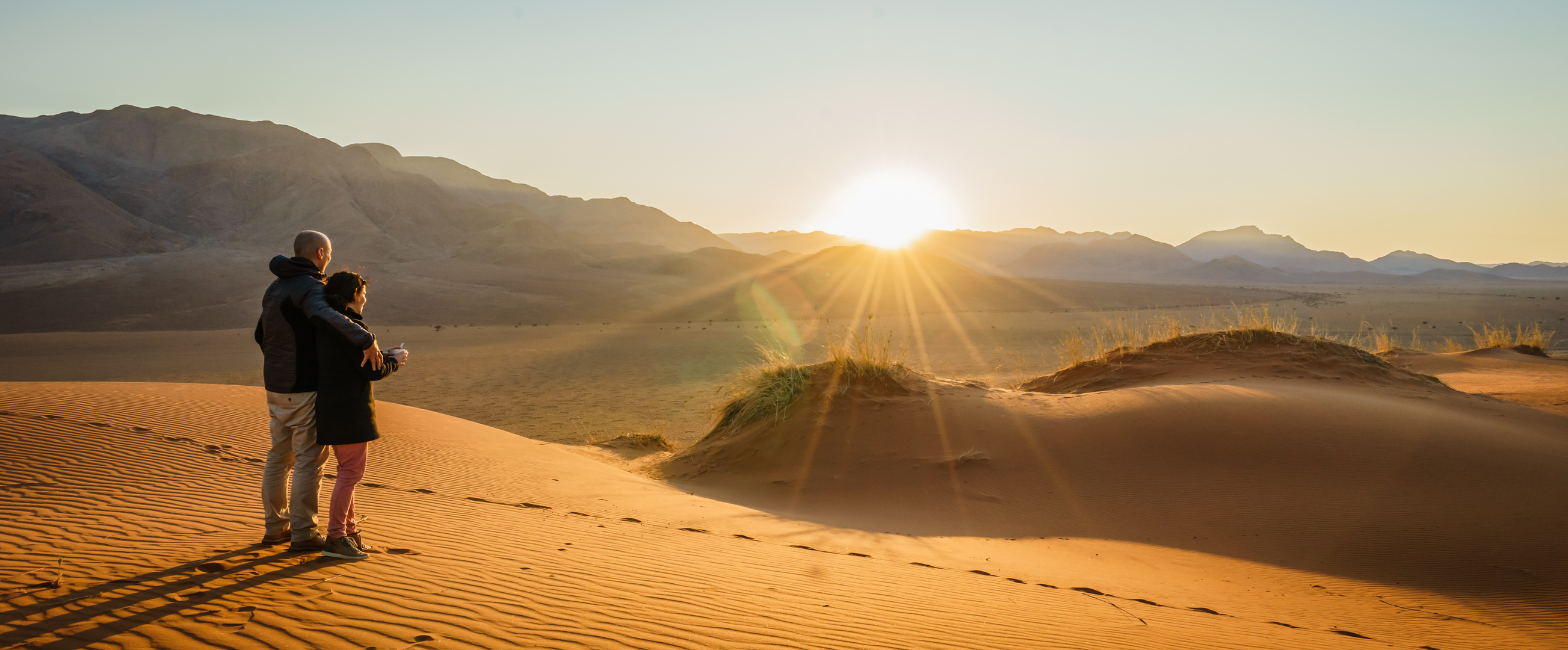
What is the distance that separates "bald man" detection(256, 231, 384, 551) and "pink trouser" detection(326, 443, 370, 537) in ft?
0.33

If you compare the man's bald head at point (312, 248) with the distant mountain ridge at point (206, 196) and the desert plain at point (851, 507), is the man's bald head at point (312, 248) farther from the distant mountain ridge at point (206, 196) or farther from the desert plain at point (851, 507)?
the distant mountain ridge at point (206, 196)

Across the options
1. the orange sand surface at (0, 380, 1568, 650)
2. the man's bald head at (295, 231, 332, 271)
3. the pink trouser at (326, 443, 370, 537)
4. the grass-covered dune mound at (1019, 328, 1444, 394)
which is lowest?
the orange sand surface at (0, 380, 1568, 650)

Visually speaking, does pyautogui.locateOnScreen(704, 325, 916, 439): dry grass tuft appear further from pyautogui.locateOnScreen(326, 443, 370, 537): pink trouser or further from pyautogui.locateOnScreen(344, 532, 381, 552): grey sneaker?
pyautogui.locateOnScreen(326, 443, 370, 537): pink trouser

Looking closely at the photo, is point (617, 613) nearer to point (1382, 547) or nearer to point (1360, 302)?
point (1382, 547)

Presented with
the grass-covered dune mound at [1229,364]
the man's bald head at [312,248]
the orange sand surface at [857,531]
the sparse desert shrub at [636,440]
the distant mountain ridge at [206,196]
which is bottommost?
the sparse desert shrub at [636,440]

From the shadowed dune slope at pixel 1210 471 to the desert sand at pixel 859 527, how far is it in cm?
4

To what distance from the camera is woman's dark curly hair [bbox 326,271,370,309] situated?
4.05 metres

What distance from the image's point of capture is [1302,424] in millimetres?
7730

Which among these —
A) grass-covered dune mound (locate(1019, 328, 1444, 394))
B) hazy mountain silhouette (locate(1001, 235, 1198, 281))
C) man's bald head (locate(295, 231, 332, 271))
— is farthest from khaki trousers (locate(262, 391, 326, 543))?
hazy mountain silhouette (locate(1001, 235, 1198, 281))

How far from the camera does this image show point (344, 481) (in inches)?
158

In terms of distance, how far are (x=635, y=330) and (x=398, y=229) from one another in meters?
59.7

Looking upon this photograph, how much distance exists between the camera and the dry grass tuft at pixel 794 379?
10461 millimetres

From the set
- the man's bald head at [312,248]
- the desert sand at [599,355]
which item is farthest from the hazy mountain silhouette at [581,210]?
the man's bald head at [312,248]

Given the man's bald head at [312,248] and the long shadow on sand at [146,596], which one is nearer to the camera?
the long shadow on sand at [146,596]
